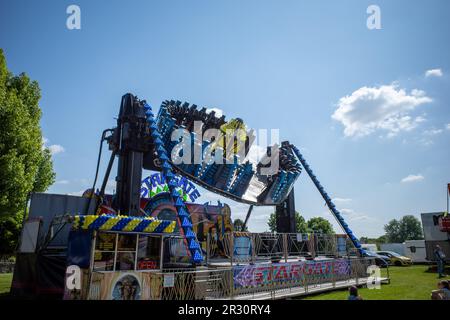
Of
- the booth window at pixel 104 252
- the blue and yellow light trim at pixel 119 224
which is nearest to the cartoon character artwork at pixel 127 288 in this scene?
the booth window at pixel 104 252

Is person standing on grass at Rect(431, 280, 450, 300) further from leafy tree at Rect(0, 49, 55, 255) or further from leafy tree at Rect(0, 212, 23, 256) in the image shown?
leafy tree at Rect(0, 212, 23, 256)

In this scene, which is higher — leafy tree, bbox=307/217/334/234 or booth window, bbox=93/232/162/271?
leafy tree, bbox=307/217/334/234

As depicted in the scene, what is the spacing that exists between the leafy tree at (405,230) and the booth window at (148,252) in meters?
125

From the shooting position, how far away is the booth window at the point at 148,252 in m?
10.6

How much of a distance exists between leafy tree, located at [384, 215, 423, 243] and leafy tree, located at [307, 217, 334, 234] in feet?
187

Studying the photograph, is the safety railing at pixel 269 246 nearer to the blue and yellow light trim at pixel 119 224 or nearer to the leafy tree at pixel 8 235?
the blue and yellow light trim at pixel 119 224

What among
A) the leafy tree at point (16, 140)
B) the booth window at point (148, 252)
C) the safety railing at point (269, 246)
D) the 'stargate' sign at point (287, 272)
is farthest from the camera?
the leafy tree at point (16, 140)

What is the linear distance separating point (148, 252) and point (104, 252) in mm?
1656

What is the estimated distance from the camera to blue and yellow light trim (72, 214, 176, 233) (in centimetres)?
961

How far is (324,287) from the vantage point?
14.7m

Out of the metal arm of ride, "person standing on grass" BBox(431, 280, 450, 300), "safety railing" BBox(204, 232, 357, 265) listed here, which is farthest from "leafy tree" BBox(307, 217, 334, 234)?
"person standing on grass" BBox(431, 280, 450, 300)

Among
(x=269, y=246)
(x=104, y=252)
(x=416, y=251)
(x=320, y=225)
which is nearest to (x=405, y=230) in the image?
(x=320, y=225)

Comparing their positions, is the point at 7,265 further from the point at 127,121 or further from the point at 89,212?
the point at 127,121

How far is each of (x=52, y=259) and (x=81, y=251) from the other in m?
3.75
